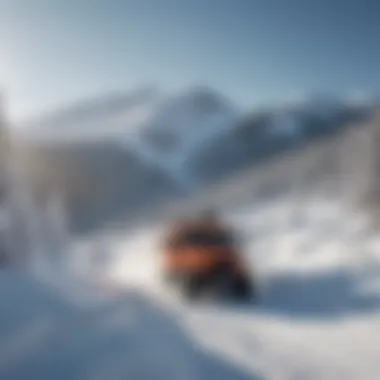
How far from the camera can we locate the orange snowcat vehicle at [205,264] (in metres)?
10.0

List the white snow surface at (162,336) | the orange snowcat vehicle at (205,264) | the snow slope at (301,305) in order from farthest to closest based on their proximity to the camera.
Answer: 1. the orange snowcat vehicle at (205,264)
2. the snow slope at (301,305)
3. the white snow surface at (162,336)

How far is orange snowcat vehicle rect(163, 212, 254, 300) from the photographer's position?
395 inches

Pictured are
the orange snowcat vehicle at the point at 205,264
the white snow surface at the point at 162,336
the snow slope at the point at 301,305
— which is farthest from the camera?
the orange snowcat vehicle at the point at 205,264

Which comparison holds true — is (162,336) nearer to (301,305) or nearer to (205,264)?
(205,264)

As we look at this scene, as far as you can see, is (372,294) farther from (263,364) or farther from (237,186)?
(237,186)

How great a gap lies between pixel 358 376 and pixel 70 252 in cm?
1354

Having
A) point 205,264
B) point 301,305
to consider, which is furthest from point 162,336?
point 301,305

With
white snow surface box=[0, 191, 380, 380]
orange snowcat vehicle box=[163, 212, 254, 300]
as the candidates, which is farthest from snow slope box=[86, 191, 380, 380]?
orange snowcat vehicle box=[163, 212, 254, 300]

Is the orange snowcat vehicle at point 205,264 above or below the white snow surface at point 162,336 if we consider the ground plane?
above

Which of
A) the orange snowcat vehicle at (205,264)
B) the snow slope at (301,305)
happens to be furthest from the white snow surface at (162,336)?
the orange snowcat vehicle at (205,264)

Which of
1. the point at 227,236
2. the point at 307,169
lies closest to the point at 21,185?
the point at 227,236

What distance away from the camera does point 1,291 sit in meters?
4.26

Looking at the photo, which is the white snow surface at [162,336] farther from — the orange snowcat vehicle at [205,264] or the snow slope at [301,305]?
the orange snowcat vehicle at [205,264]

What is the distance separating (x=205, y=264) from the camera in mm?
10211
